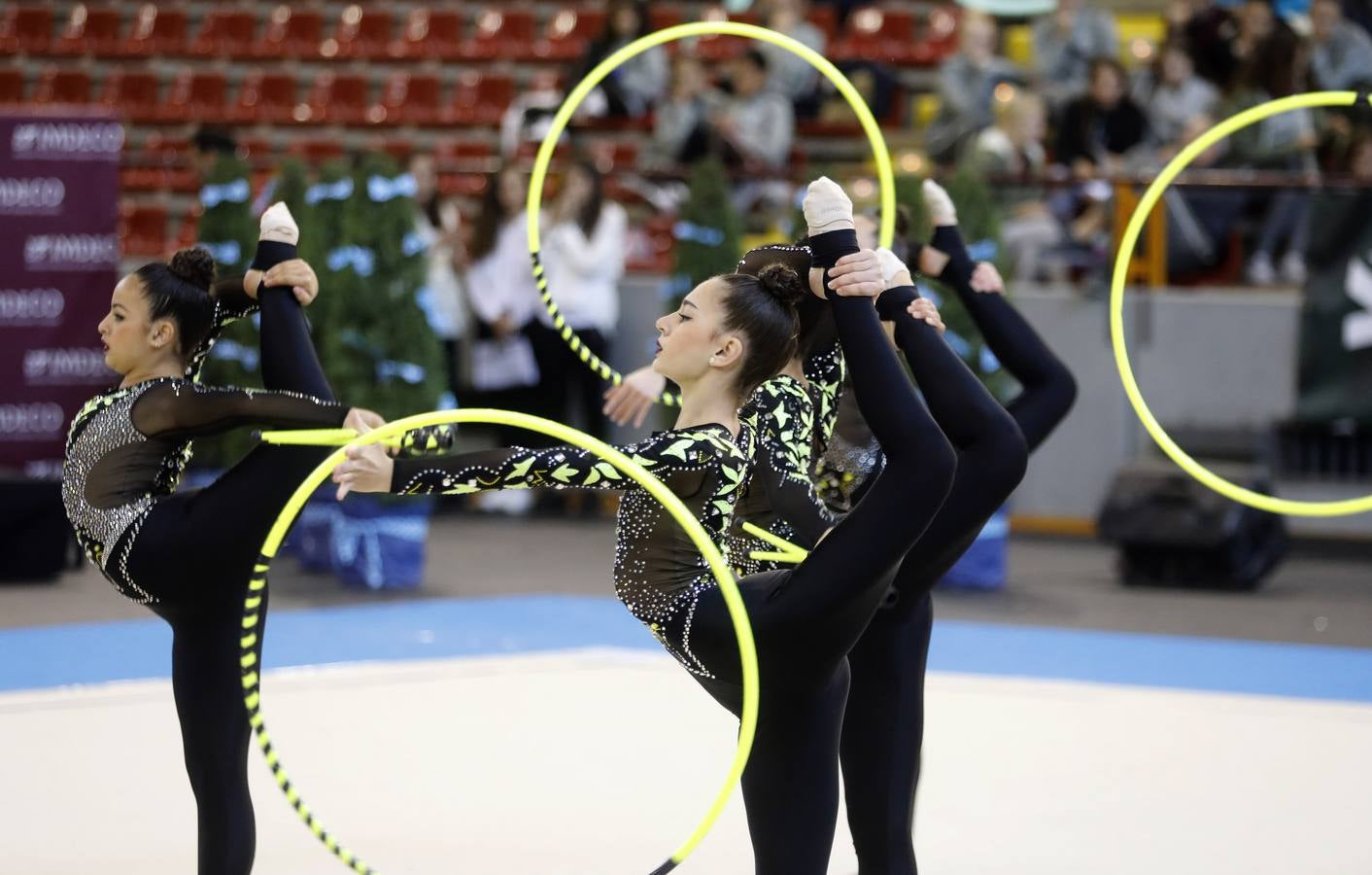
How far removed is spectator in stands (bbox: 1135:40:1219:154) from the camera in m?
9.98

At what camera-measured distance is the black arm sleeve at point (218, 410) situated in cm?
379

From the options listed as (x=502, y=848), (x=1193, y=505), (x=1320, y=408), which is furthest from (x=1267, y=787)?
(x=1320, y=408)

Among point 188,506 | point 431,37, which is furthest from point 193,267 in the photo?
point 431,37

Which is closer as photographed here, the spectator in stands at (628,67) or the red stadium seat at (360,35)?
the spectator in stands at (628,67)

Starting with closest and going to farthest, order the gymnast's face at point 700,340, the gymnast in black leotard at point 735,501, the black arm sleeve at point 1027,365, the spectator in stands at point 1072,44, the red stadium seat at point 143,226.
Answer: the gymnast in black leotard at point 735,501 < the gymnast's face at point 700,340 < the black arm sleeve at point 1027,365 < the spectator in stands at point 1072,44 < the red stadium seat at point 143,226

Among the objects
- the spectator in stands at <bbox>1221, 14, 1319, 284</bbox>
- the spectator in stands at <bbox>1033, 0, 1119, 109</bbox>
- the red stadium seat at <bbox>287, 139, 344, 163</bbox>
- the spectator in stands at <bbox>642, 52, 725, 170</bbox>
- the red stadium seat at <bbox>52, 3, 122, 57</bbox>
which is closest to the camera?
the spectator in stands at <bbox>1221, 14, 1319, 284</bbox>

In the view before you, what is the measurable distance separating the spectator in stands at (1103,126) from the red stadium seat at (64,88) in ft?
26.7

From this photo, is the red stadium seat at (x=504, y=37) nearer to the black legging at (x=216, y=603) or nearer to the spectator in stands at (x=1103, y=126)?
the spectator in stands at (x=1103, y=126)

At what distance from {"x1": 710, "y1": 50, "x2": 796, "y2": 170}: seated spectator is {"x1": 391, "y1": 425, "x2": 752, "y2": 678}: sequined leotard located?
6.93m

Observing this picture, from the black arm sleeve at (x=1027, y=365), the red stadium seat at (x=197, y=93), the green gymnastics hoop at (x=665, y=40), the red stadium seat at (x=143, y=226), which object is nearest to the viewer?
the black arm sleeve at (x=1027, y=365)

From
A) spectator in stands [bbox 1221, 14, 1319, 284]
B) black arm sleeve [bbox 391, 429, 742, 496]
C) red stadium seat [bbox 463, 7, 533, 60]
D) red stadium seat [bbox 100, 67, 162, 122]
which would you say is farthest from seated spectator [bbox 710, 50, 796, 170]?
black arm sleeve [bbox 391, 429, 742, 496]

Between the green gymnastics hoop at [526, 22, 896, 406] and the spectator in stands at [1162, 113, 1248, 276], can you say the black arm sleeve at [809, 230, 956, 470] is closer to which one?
the green gymnastics hoop at [526, 22, 896, 406]

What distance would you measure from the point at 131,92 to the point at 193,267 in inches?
441

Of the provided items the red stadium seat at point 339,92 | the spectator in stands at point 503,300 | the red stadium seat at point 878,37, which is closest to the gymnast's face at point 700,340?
the spectator in stands at point 503,300
